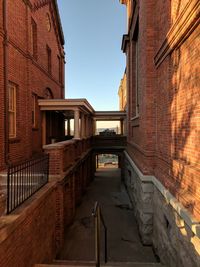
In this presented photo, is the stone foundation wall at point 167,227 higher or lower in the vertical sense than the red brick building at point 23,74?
lower

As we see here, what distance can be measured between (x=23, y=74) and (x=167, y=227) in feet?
27.0

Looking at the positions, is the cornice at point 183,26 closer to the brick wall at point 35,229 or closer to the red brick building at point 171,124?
the red brick building at point 171,124

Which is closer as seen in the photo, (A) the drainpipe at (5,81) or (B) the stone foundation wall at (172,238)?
(B) the stone foundation wall at (172,238)

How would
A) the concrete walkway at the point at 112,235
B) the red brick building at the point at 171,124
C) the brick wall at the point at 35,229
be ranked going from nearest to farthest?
the brick wall at the point at 35,229 → the red brick building at the point at 171,124 → the concrete walkway at the point at 112,235

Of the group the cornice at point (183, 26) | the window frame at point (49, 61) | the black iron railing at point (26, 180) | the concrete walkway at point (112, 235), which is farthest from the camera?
the window frame at point (49, 61)

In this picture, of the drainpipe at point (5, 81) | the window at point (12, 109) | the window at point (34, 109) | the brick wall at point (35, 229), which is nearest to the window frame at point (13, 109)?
the window at point (12, 109)

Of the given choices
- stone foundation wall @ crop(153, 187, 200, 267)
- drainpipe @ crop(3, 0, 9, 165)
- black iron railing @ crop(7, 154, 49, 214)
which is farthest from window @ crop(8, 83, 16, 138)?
stone foundation wall @ crop(153, 187, 200, 267)

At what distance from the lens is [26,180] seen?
18.8 ft

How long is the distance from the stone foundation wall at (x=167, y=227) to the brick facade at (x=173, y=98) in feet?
0.72

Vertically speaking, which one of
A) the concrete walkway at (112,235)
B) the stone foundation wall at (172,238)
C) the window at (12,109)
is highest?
the window at (12,109)

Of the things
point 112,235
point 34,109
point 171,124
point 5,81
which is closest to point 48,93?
point 34,109

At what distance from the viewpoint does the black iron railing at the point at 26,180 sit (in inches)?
178

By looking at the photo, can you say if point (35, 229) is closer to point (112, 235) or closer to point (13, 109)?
point (112, 235)

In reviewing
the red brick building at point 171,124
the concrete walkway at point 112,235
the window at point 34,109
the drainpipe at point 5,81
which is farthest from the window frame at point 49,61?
the concrete walkway at point 112,235
